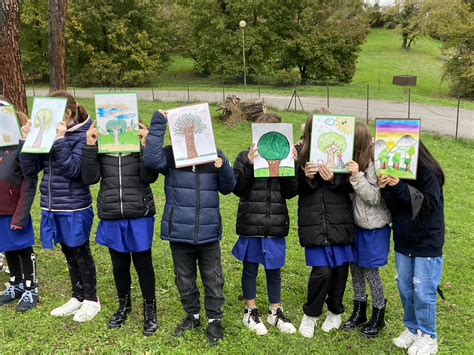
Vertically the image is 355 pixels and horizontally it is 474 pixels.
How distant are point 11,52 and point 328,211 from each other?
5.60 meters

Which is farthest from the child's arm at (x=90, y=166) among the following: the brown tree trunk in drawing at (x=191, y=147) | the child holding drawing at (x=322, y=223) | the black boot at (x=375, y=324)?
the black boot at (x=375, y=324)

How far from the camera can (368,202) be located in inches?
129

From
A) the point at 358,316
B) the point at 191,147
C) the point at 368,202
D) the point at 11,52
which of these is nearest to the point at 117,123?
the point at 191,147

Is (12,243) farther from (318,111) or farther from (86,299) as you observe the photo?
(318,111)

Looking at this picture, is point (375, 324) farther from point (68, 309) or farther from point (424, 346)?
point (68, 309)

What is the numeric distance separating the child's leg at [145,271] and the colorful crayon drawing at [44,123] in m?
1.04

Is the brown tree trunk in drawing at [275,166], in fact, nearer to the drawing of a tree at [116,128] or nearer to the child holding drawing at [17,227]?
the drawing of a tree at [116,128]

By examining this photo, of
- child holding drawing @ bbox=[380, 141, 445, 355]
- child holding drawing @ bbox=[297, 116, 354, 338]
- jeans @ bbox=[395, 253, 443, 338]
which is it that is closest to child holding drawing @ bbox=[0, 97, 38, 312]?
child holding drawing @ bbox=[297, 116, 354, 338]

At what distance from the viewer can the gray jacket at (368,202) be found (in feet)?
10.5

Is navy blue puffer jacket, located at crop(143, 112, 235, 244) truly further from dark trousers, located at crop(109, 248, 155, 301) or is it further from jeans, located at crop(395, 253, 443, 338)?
jeans, located at crop(395, 253, 443, 338)

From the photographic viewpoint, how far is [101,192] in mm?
3447

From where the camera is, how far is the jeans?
314 cm

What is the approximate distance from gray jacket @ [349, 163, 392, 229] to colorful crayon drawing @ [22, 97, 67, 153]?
2.17 m

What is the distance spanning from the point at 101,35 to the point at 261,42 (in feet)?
34.7
